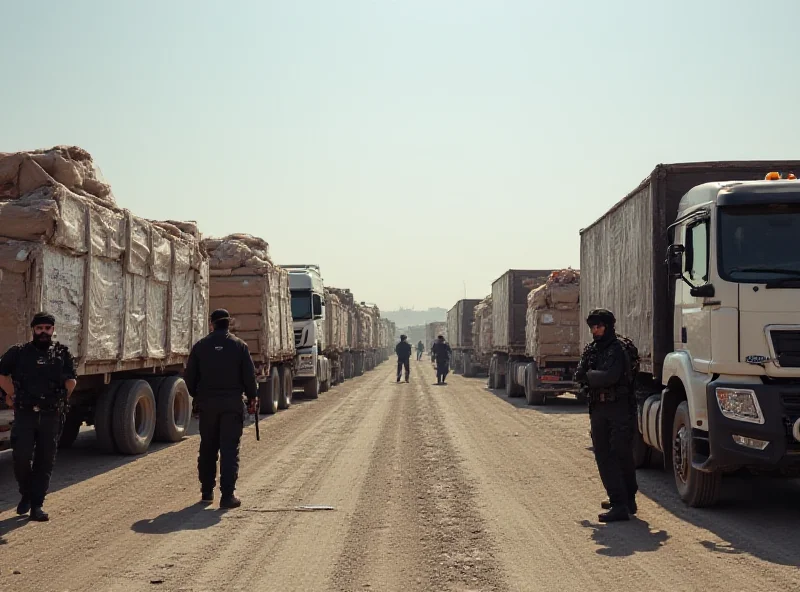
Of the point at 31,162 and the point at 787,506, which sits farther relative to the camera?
the point at 31,162

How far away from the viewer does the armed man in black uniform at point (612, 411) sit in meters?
7.92

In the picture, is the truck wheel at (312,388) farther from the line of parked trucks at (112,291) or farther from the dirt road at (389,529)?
the dirt road at (389,529)

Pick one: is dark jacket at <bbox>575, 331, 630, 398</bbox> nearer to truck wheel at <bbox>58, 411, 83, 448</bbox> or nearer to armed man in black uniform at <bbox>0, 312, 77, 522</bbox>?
armed man in black uniform at <bbox>0, 312, 77, 522</bbox>

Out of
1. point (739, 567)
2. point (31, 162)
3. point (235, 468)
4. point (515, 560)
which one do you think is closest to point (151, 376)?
point (31, 162)

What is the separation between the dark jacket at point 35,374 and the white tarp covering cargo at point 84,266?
1335 mm

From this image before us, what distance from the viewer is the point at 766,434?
7.41 meters

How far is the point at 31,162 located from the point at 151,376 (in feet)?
16.2

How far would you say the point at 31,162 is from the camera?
32.9 feet

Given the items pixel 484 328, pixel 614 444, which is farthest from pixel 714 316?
pixel 484 328

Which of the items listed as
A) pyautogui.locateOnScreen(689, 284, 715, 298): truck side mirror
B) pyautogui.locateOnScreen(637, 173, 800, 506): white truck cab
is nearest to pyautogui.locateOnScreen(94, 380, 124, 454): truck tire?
pyautogui.locateOnScreen(637, 173, 800, 506): white truck cab

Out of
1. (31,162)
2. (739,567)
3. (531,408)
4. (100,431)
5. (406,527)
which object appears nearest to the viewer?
(739,567)

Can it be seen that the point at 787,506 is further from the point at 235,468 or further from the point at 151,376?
the point at 151,376

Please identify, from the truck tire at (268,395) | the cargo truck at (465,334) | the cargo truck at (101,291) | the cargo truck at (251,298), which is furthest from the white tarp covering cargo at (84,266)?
the cargo truck at (465,334)

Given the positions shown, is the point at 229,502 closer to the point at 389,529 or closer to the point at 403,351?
the point at 389,529
